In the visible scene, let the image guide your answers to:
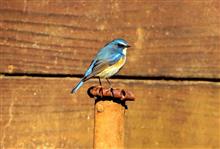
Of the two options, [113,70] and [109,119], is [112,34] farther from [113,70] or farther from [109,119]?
[109,119]

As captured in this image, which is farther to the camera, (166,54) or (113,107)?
(166,54)

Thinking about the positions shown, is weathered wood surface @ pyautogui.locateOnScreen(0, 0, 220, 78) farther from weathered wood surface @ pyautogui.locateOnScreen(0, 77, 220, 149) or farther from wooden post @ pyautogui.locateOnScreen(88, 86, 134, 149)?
wooden post @ pyautogui.locateOnScreen(88, 86, 134, 149)

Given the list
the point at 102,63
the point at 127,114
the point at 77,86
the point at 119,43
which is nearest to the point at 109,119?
the point at 77,86

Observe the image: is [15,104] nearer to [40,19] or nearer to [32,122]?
[32,122]

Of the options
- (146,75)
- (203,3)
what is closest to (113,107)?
(146,75)

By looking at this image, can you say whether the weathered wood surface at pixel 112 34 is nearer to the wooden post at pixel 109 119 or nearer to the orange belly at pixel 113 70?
the orange belly at pixel 113 70

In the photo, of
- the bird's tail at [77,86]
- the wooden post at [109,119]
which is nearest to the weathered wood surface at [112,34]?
the bird's tail at [77,86]
